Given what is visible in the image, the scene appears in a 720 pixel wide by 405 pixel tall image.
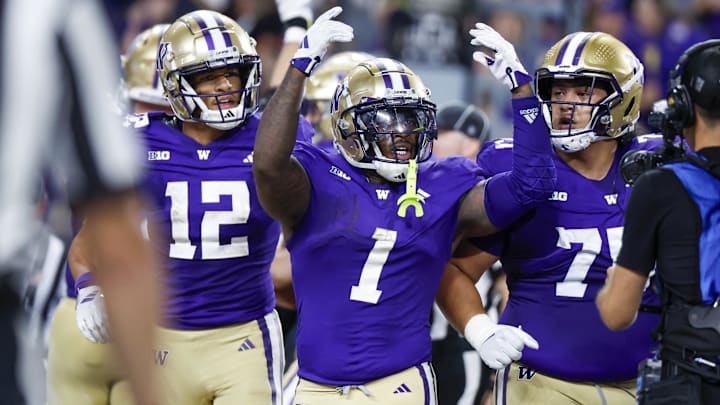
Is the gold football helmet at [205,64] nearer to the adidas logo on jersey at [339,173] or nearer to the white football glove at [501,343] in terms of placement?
the adidas logo on jersey at [339,173]

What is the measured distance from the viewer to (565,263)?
340 centimetres

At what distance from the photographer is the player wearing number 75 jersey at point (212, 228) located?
3.58 m

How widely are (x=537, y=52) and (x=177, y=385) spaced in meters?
5.35

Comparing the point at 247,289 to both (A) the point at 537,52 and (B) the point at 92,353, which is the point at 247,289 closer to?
(B) the point at 92,353

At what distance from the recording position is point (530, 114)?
3.23 metres

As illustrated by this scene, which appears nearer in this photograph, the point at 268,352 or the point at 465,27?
the point at 268,352

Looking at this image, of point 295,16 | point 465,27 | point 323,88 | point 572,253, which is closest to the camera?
point 572,253

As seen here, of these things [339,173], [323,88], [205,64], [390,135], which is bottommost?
[323,88]

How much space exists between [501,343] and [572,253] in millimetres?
424

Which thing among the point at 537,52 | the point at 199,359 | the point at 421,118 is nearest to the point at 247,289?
the point at 199,359

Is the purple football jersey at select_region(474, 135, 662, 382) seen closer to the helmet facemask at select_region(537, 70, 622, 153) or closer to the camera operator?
the helmet facemask at select_region(537, 70, 622, 153)

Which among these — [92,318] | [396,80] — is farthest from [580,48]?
[92,318]

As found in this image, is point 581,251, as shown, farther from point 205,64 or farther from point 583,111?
point 205,64

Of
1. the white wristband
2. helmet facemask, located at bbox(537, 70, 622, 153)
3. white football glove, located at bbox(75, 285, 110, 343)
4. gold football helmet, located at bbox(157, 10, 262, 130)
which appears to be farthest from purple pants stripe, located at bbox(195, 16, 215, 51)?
the white wristband
